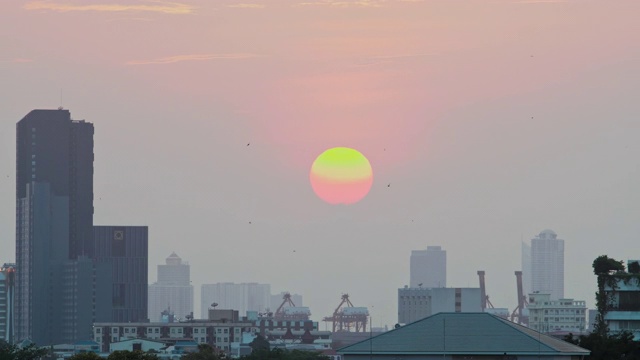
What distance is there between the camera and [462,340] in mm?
75562

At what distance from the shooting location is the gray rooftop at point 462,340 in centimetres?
7488

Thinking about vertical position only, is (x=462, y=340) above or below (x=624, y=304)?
below

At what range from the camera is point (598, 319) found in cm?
11356

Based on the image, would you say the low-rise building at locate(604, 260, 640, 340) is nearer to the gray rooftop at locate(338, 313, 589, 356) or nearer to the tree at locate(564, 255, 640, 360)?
the tree at locate(564, 255, 640, 360)

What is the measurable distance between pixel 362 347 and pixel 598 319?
40992 millimetres

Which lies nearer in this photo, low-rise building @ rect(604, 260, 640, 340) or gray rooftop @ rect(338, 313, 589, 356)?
gray rooftop @ rect(338, 313, 589, 356)

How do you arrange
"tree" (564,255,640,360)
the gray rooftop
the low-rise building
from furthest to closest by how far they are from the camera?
the low-rise building < "tree" (564,255,640,360) < the gray rooftop

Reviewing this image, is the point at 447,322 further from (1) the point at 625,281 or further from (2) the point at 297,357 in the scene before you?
(2) the point at 297,357

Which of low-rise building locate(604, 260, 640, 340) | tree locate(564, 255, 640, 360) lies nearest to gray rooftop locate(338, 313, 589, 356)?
tree locate(564, 255, 640, 360)

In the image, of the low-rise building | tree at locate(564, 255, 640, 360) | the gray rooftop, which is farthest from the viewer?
the low-rise building

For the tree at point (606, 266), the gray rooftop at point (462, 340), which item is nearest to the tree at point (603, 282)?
the tree at point (606, 266)

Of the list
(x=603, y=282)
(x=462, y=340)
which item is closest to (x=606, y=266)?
(x=603, y=282)

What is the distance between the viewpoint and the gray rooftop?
74.9 m

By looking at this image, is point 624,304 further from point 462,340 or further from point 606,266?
point 462,340
